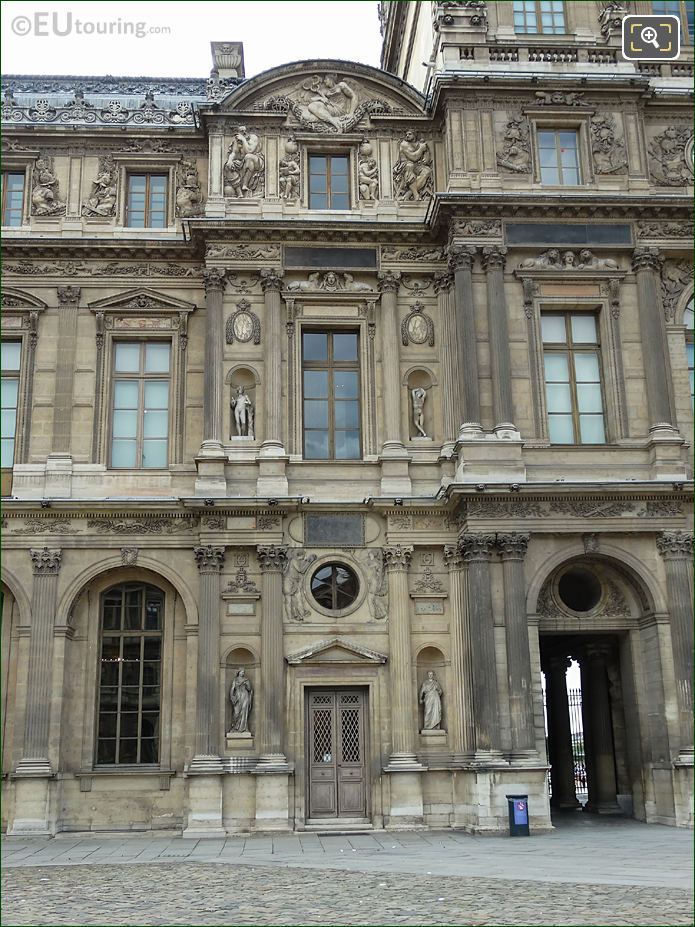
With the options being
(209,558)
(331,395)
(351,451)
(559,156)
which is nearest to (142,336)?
(331,395)

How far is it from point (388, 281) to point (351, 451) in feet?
13.3

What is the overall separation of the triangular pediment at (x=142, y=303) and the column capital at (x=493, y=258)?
269 inches

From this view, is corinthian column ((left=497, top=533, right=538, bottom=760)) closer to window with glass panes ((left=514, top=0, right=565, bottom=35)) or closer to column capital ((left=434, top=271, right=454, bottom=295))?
Result: column capital ((left=434, top=271, right=454, bottom=295))

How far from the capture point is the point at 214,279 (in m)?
23.4

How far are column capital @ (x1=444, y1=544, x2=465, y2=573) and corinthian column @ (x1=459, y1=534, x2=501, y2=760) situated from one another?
0.34 meters

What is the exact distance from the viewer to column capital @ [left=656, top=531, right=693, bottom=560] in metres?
21.5

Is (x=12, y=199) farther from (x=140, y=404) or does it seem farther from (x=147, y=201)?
(x=140, y=404)

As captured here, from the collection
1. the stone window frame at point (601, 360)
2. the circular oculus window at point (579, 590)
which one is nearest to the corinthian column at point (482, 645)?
the circular oculus window at point (579, 590)

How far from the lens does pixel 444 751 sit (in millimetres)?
21344

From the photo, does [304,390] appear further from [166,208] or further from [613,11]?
[613,11]

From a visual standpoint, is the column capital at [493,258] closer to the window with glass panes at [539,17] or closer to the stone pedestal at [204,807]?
the window with glass panes at [539,17]

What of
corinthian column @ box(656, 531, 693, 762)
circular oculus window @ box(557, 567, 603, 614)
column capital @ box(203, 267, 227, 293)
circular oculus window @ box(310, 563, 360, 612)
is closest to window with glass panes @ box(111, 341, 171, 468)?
column capital @ box(203, 267, 227, 293)

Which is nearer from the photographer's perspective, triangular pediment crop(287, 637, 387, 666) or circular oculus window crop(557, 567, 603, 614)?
triangular pediment crop(287, 637, 387, 666)

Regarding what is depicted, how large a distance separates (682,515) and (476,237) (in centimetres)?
758
